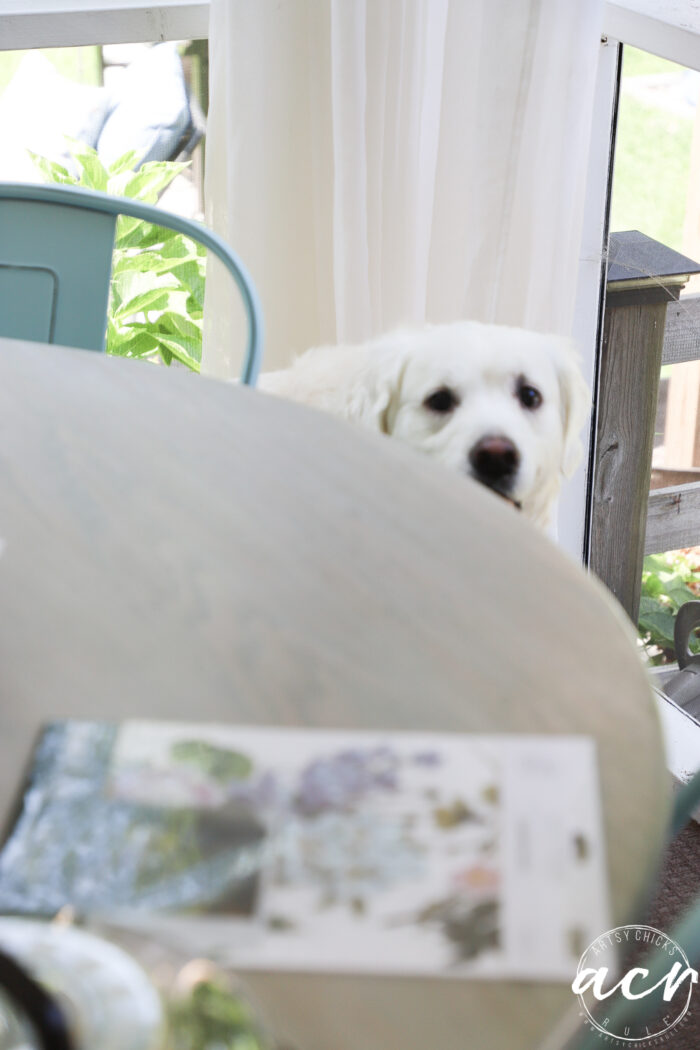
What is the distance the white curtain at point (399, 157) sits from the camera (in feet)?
4.34

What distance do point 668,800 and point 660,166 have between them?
136 cm

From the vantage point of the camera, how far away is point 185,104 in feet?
5.34

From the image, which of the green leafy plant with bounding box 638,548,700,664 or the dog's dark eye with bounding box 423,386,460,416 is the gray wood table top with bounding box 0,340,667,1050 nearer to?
the dog's dark eye with bounding box 423,386,460,416

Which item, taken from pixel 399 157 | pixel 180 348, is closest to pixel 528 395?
pixel 399 157

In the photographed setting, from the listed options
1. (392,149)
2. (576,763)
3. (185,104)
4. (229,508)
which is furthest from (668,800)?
(185,104)

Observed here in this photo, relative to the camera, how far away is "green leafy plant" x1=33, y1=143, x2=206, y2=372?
161 cm

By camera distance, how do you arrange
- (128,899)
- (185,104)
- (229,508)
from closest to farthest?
(128,899)
(229,508)
(185,104)

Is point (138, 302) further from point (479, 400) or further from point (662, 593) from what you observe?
point (662, 593)

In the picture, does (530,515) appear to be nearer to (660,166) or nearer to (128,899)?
(660,166)

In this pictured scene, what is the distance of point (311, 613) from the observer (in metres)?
0.54

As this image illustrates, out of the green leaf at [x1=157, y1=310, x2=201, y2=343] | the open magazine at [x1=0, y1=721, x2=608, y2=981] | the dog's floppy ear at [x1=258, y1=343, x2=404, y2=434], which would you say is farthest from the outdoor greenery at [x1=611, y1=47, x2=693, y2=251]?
the open magazine at [x1=0, y1=721, x2=608, y2=981]

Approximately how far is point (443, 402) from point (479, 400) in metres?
0.04

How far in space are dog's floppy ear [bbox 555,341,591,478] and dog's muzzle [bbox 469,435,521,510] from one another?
0.13 meters

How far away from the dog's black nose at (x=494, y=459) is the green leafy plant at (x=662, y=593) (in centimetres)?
80
